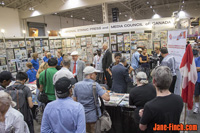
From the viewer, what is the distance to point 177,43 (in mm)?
4184

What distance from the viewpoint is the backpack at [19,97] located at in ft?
7.67

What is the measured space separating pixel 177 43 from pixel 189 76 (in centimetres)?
171

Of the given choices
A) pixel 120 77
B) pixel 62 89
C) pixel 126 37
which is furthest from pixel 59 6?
pixel 62 89

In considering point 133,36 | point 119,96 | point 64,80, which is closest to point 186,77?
point 119,96

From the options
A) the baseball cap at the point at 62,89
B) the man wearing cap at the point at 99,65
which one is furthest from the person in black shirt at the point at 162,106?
the man wearing cap at the point at 99,65

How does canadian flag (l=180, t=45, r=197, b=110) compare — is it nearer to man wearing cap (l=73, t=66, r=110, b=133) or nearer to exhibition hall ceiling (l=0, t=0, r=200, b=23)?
man wearing cap (l=73, t=66, r=110, b=133)

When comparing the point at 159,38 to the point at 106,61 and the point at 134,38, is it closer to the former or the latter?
the point at 134,38

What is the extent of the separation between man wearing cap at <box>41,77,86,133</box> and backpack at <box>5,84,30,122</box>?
112 centimetres

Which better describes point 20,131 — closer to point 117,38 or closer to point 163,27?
point 117,38

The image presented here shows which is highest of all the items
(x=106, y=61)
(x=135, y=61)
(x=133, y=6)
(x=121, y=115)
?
(x=133, y=6)

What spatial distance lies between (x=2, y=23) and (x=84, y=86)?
36.1ft

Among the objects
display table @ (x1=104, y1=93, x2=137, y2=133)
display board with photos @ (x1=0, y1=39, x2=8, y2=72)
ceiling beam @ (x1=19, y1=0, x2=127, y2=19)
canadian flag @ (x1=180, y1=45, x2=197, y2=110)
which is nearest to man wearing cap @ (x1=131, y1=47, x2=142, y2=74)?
display table @ (x1=104, y1=93, x2=137, y2=133)

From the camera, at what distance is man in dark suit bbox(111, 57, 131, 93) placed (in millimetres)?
3363

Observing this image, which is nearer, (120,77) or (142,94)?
(142,94)
